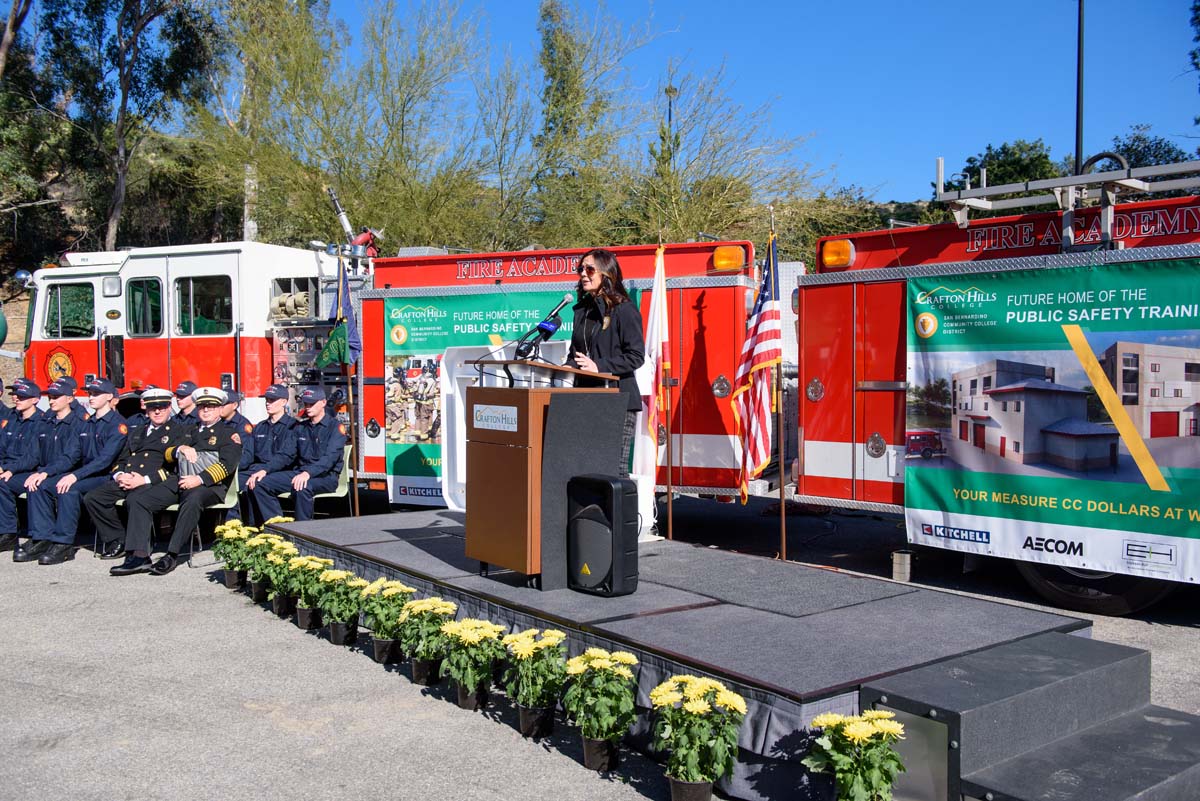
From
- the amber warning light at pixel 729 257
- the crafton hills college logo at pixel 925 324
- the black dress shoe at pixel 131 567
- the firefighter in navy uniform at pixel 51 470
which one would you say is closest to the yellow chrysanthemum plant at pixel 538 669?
the crafton hills college logo at pixel 925 324

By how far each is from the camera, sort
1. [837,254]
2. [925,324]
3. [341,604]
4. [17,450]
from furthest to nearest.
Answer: [17,450]
[837,254]
[925,324]
[341,604]

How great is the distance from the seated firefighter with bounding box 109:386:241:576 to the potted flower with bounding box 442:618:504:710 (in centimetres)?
491

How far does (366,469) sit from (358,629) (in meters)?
3.82

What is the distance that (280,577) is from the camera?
739cm

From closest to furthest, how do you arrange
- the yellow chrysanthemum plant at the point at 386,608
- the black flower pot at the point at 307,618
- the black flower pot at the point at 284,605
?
the yellow chrysanthemum plant at the point at 386,608 → the black flower pot at the point at 307,618 → the black flower pot at the point at 284,605

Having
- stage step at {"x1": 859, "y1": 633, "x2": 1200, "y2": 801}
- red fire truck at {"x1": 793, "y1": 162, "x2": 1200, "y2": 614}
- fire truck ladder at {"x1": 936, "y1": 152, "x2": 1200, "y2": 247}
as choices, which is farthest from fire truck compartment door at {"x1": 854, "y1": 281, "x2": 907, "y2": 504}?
stage step at {"x1": 859, "y1": 633, "x2": 1200, "y2": 801}

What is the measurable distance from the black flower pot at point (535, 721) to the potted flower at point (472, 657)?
1.14 ft

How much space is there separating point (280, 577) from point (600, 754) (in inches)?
141

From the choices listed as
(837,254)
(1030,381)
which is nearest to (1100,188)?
(1030,381)

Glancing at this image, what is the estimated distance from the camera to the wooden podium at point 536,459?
226 inches

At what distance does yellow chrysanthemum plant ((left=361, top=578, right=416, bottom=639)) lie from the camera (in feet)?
20.3

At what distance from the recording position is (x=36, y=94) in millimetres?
31516

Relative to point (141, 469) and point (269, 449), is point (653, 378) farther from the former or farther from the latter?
point (141, 469)

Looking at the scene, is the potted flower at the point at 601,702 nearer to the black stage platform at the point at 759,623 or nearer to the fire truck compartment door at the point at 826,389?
the black stage platform at the point at 759,623
